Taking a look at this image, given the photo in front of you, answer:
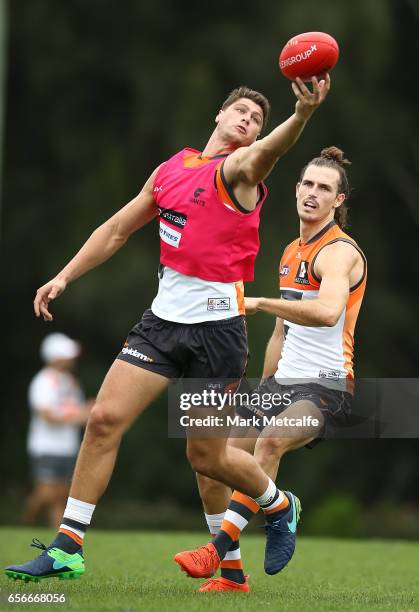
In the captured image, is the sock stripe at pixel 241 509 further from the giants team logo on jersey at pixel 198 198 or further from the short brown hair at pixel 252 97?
the short brown hair at pixel 252 97

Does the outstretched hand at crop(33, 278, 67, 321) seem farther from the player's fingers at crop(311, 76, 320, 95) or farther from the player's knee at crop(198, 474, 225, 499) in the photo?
the player's fingers at crop(311, 76, 320, 95)

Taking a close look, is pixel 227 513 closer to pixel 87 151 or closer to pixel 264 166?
pixel 264 166

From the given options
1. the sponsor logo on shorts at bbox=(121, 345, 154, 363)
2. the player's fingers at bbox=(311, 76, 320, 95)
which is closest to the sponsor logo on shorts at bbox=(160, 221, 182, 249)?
the sponsor logo on shorts at bbox=(121, 345, 154, 363)

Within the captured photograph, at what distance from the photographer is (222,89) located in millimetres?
19156

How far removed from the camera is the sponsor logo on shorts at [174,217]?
601 cm

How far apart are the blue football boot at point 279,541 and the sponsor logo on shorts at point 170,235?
1.64 m

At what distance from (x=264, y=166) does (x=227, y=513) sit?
2.02 m

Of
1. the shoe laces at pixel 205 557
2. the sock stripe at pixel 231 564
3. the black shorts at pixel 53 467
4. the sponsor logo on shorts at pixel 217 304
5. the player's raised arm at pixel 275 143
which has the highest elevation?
the player's raised arm at pixel 275 143

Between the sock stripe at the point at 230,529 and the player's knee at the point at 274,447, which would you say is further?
the player's knee at the point at 274,447

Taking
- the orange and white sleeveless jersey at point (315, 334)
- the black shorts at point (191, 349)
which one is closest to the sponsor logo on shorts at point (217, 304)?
the black shorts at point (191, 349)

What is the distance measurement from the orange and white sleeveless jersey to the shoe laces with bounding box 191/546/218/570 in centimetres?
128

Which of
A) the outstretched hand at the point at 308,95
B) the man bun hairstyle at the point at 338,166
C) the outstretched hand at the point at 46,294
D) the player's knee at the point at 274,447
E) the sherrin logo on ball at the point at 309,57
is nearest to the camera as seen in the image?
the outstretched hand at the point at 308,95

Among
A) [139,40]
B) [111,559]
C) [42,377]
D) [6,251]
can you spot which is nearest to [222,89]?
[139,40]

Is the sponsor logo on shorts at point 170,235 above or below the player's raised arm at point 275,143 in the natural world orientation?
below
